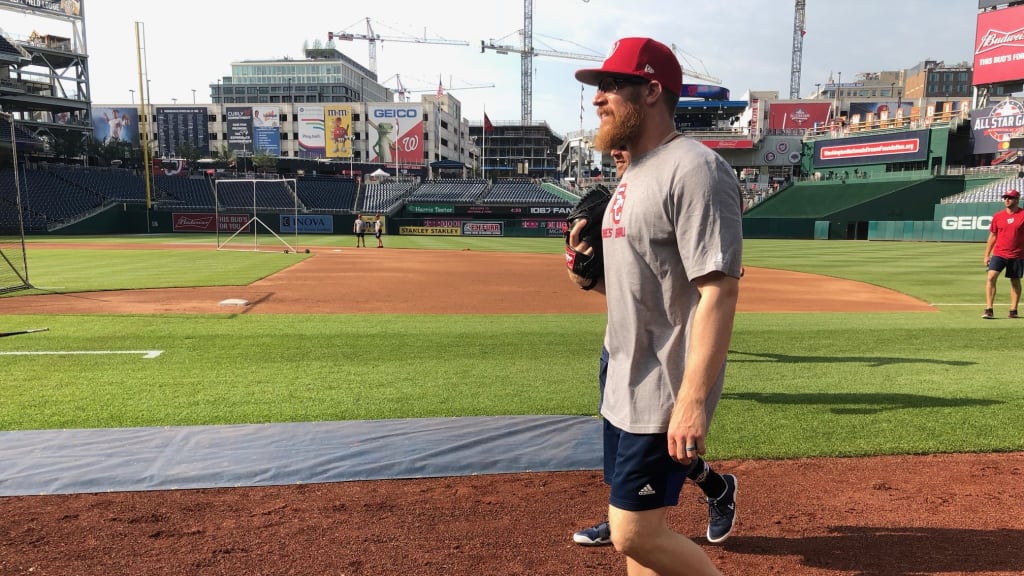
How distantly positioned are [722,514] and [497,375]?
343cm

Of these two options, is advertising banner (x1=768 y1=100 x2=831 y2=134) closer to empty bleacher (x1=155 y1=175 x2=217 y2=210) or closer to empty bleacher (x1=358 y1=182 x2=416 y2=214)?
empty bleacher (x1=358 y1=182 x2=416 y2=214)

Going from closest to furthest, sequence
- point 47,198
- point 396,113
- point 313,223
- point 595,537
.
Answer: point 595,537 < point 47,198 < point 313,223 < point 396,113

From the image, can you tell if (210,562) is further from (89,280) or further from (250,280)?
(89,280)

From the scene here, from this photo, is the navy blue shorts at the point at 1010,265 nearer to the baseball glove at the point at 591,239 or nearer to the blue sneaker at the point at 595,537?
the blue sneaker at the point at 595,537

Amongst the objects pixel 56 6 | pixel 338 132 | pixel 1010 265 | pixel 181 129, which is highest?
pixel 56 6

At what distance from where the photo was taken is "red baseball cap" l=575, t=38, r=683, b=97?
205cm

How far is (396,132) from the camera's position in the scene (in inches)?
3054

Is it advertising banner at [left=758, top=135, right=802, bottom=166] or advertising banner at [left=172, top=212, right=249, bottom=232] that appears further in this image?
advertising banner at [left=758, top=135, right=802, bottom=166]

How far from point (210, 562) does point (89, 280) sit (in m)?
14.4

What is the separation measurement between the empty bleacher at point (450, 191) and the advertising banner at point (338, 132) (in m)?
22.9

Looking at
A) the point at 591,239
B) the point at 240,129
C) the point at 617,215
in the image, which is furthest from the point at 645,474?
the point at 240,129

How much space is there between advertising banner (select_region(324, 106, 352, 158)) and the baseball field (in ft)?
224

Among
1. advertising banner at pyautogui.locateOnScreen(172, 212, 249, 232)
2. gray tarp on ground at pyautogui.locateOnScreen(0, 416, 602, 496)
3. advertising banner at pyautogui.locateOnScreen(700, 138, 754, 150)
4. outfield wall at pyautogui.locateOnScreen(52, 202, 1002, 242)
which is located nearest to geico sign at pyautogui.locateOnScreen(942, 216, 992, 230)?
outfield wall at pyautogui.locateOnScreen(52, 202, 1002, 242)

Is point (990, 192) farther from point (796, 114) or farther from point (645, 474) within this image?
point (645, 474)
